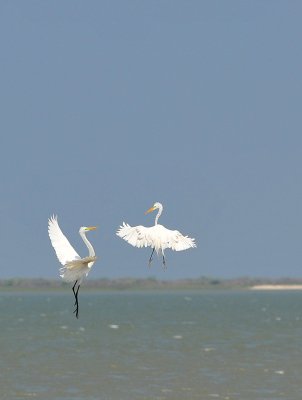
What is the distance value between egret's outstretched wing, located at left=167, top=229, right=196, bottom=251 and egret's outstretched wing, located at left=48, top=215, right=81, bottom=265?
188cm

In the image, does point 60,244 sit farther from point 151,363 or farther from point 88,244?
point 151,363

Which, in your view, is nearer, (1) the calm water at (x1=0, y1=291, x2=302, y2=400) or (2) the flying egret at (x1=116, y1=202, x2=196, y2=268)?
(2) the flying egret at (x1=116, y1=202, x2=196, y2=268)

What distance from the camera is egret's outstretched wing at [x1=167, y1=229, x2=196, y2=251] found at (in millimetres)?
21895

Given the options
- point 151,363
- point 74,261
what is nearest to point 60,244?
point 74,261

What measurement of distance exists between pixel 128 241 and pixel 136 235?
861 millimetres

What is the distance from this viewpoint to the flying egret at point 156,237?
21.7 meters

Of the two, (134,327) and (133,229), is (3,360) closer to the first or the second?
(134,327)

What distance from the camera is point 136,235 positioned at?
73.9ft

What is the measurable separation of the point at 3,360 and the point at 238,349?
18423 mm

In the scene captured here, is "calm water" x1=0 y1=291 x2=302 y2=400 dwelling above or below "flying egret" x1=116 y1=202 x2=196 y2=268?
below

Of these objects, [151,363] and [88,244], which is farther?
[151,363]

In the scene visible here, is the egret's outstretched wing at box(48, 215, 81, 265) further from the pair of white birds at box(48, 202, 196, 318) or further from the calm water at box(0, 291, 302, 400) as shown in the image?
the calm water at box(0, 291, 302, 400)

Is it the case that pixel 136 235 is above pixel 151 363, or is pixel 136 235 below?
above

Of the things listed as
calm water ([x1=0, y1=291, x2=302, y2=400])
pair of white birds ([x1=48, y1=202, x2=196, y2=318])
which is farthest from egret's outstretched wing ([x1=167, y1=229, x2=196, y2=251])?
calm water ([x1=0, y1=291, x2=302, y2=400])
